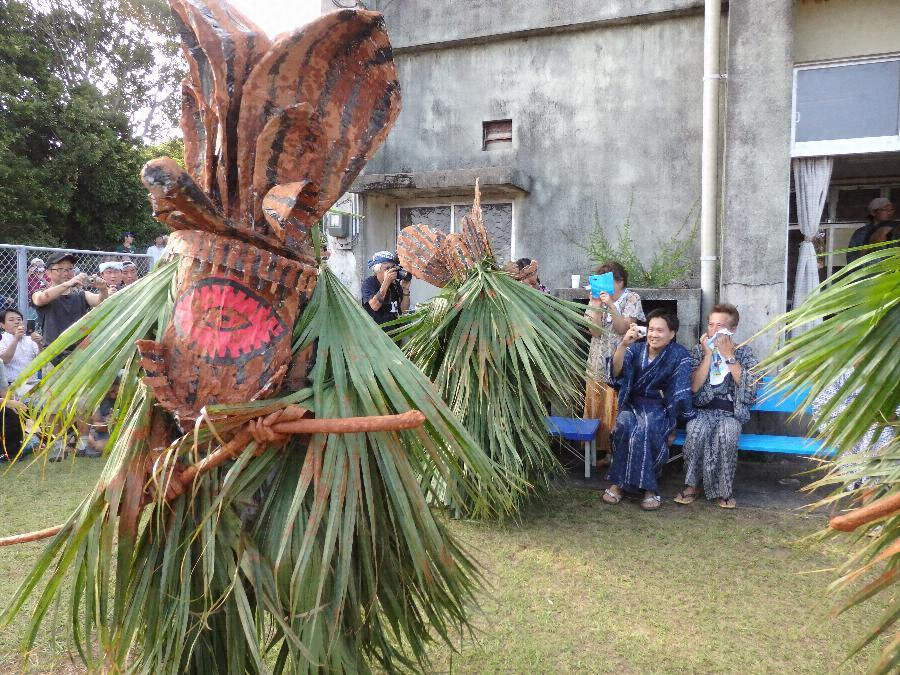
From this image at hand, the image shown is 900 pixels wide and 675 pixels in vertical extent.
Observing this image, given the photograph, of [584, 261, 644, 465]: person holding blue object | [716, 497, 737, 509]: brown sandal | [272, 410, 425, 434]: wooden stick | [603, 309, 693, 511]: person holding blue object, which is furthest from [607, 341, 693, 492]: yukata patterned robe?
[272, 410, 425, 434]: wooden stick

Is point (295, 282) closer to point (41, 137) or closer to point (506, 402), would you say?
point (506, 402)

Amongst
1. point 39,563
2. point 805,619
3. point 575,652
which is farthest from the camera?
point 805,619

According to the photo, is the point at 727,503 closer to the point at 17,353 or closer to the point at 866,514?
the point at 866,514

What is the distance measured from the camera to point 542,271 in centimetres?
691

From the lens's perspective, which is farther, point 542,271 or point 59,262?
point 542,271

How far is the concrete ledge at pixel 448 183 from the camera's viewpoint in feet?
21.4

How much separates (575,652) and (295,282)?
1.84 m

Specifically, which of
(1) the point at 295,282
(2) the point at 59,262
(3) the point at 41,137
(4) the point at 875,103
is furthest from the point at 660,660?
(3) the point at 41,137

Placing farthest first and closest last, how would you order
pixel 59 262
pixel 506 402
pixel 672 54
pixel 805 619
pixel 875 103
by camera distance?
pixel 672 54 < pixel 59 262 < pixel 875 103 < pixel 506 402 < pixel 805 619

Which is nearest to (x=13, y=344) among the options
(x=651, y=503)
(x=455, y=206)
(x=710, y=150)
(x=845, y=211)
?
(x=455, y=206)

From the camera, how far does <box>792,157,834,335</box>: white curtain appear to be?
525cm

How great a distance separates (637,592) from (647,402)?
162 centimetres

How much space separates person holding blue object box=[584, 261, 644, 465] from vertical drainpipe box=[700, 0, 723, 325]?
2.92ft

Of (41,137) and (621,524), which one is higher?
(41,137)
